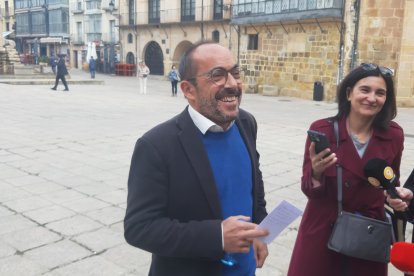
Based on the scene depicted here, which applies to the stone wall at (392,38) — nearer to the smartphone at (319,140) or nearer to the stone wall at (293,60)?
the stone wall at (293,60)

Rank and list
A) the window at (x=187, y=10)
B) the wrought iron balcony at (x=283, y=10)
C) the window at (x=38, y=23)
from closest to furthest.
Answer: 1. the wrought iron balcony at (x=283, y=10)
2. the window at (x=187, y=10)
3. the window at (x=38, y=23)

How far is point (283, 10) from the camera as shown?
1998 centimetres

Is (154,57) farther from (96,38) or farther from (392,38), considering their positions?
(392,38)

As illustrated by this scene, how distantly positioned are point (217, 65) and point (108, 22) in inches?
1558

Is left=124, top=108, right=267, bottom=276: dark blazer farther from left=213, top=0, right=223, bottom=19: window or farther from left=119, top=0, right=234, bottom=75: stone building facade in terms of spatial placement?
left=213, top=0, right=223, bottom=19: window

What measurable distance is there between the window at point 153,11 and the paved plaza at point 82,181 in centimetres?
1984

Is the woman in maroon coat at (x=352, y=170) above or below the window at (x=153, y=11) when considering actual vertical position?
below

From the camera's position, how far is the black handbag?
93.7 inches

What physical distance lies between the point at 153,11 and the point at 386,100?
31.4 meters

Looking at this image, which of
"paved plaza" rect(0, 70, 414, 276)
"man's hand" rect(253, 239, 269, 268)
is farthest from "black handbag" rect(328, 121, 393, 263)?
"paved plaza" rect(0, 70, 414, 276)

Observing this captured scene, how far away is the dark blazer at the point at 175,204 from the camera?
166 centimetres

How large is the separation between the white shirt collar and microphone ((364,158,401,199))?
850 mm

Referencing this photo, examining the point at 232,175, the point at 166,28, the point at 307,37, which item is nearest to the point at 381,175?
the point at 232,175

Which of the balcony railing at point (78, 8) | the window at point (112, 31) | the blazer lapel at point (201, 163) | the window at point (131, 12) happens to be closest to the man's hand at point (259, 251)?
the blazer lapel at point (201, 163)
